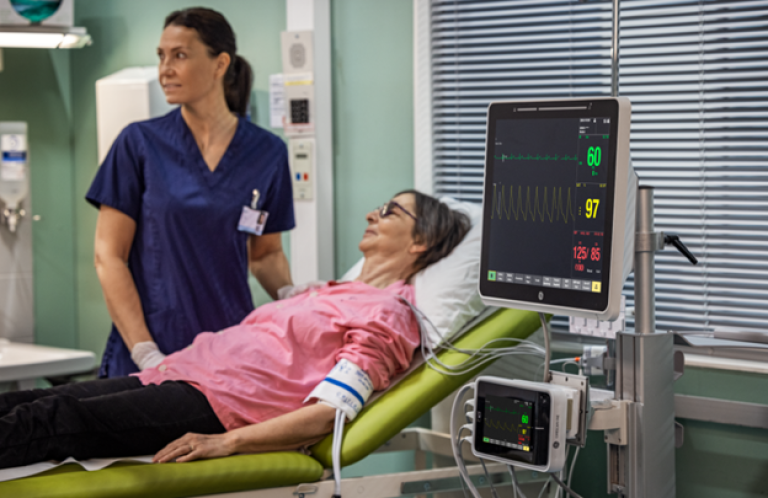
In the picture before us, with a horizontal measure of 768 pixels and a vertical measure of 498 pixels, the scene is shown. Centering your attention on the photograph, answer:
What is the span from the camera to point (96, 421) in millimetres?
1688

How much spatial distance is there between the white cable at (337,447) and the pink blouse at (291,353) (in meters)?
0.15

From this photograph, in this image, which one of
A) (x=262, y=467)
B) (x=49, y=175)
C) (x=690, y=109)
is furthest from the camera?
(x=49, y=175)

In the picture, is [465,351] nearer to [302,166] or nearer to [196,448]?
[196,448]

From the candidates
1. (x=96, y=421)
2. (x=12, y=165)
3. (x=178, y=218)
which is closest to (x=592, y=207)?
(x=96, y=421)

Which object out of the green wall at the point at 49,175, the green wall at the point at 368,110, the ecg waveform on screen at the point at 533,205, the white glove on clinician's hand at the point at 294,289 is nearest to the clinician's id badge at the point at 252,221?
the white glove on clinician's hand at the point at 294,289

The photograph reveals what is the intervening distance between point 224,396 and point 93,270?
1.95 metres

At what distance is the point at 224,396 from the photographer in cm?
188

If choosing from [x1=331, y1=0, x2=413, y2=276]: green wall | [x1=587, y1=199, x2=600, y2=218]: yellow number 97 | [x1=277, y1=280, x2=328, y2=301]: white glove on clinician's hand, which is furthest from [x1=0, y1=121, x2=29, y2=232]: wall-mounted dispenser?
[x1=587, y1=199, x2=600, y2=218]: yellow number 97

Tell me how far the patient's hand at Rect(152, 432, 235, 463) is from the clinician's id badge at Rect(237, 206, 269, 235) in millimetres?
825

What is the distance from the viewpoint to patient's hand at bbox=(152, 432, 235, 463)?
165 centimetres

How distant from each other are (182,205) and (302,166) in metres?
0.74

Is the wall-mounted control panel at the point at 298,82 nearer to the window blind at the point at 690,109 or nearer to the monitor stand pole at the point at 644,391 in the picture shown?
the window blind at the point at 690,109

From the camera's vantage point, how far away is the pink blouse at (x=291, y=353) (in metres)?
1.90

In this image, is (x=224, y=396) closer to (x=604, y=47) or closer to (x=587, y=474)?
(x=587, y=474)
